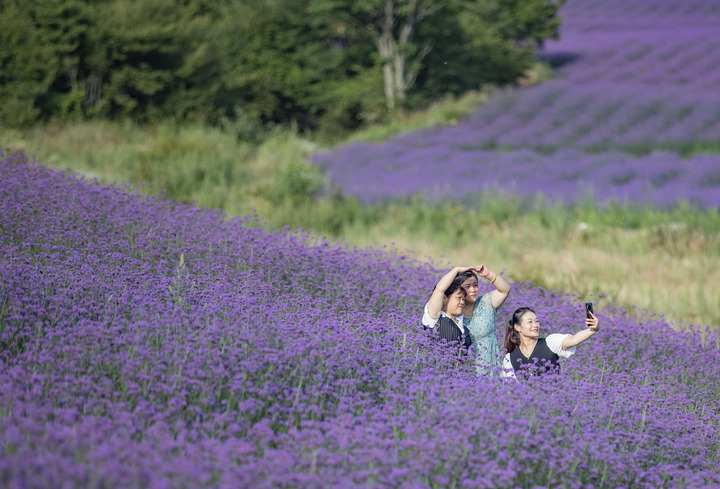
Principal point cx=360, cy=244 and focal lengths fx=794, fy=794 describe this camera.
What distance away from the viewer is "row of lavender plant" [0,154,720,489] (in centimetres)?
267

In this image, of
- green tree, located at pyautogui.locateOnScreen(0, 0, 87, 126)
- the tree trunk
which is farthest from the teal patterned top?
the tree trunk

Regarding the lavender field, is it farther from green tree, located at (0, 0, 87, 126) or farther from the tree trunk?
green tree, located at (0, 0, 87, 126)

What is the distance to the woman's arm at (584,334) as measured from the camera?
4.19 m

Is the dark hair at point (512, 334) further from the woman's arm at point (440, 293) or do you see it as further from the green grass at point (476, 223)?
the green grass at point (476, 223)

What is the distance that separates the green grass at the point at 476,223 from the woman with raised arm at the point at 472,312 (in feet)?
3.62

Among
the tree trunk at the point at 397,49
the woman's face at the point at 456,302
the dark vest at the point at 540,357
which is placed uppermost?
the tree trunk at the point at 397,49

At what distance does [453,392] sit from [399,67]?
19361mm

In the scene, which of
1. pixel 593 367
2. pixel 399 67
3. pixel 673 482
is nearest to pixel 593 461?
pixel 673 482

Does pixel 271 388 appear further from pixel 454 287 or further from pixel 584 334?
pixel 584 334

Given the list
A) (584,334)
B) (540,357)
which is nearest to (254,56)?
(540,357)

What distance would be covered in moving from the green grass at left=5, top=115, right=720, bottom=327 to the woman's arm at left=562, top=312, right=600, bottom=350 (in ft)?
5.23

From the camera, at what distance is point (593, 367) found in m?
4.46

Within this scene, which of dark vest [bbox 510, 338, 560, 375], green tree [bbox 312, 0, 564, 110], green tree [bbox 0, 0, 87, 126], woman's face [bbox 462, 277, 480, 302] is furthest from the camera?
green tree [bbox 312, 0, 564, 110]

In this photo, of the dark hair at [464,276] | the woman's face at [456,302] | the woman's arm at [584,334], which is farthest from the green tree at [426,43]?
the woman's arm at [584,334]
